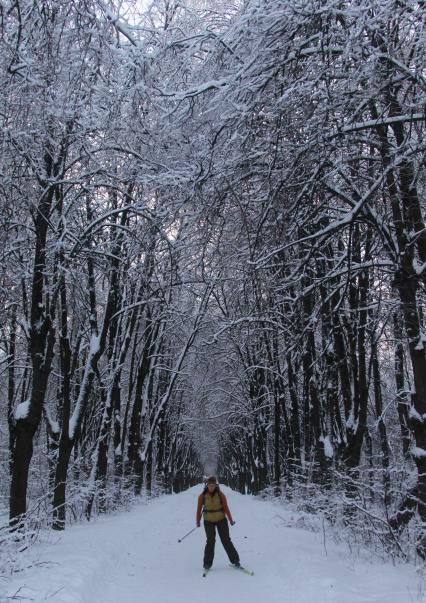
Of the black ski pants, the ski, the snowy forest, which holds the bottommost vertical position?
the ski

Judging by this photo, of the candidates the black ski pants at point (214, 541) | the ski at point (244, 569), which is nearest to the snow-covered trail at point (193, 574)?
the ski at point (244, 569)

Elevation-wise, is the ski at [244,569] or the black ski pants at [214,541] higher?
the black ski pants at [214,541]

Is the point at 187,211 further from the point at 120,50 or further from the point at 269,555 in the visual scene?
the point at 269,555

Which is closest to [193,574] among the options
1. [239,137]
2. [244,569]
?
[244,569]

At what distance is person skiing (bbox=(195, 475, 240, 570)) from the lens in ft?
29.5

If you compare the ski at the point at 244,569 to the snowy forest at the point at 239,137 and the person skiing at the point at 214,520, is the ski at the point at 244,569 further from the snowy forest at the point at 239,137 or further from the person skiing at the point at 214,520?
the snowy forest at the point at 239,137

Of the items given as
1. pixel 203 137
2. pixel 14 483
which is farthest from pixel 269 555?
pixel 203 137

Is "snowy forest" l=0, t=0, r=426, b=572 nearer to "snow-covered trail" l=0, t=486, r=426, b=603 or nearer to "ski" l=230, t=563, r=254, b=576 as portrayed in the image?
"snow-covered trail" l=0, t=486, r=426, b=603

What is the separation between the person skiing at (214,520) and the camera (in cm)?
898

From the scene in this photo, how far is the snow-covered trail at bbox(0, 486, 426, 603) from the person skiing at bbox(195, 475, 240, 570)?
0.87 feet

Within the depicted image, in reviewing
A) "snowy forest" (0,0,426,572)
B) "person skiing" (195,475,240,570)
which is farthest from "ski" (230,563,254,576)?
"snowy forest" (0,0,426,572)

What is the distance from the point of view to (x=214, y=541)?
9.12m

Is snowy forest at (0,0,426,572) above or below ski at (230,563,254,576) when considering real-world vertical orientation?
above

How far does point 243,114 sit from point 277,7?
0.91 metres
